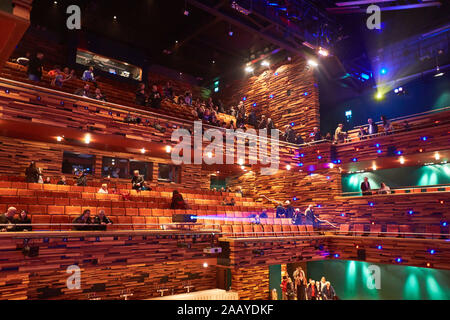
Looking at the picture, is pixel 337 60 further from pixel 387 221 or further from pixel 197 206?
pixel 197 206

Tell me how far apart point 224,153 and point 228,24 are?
4140 millimetres

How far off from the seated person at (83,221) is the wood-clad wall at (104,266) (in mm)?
175

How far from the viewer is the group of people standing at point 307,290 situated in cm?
777

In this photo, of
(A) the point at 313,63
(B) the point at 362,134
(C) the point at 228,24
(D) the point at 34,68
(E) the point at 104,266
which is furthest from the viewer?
(A) the point at 313,63

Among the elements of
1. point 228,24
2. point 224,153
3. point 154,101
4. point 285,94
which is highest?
point 228,24

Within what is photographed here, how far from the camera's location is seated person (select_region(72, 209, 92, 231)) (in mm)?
4766

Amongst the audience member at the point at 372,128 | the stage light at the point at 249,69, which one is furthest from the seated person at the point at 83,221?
the stage light at the point at 249,69

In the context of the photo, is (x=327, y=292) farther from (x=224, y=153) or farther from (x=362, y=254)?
(x=224, y=153)

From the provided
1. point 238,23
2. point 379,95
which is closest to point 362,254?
point 379,95

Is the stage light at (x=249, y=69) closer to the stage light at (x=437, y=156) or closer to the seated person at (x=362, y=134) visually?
the seated person at (x=362, y=134)

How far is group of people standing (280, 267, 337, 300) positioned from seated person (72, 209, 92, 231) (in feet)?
16.7

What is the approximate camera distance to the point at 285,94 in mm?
11898

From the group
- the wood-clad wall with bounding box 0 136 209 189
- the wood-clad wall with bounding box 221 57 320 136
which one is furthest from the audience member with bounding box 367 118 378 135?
the wood-clad wall with bounding box 0 136 209 189
